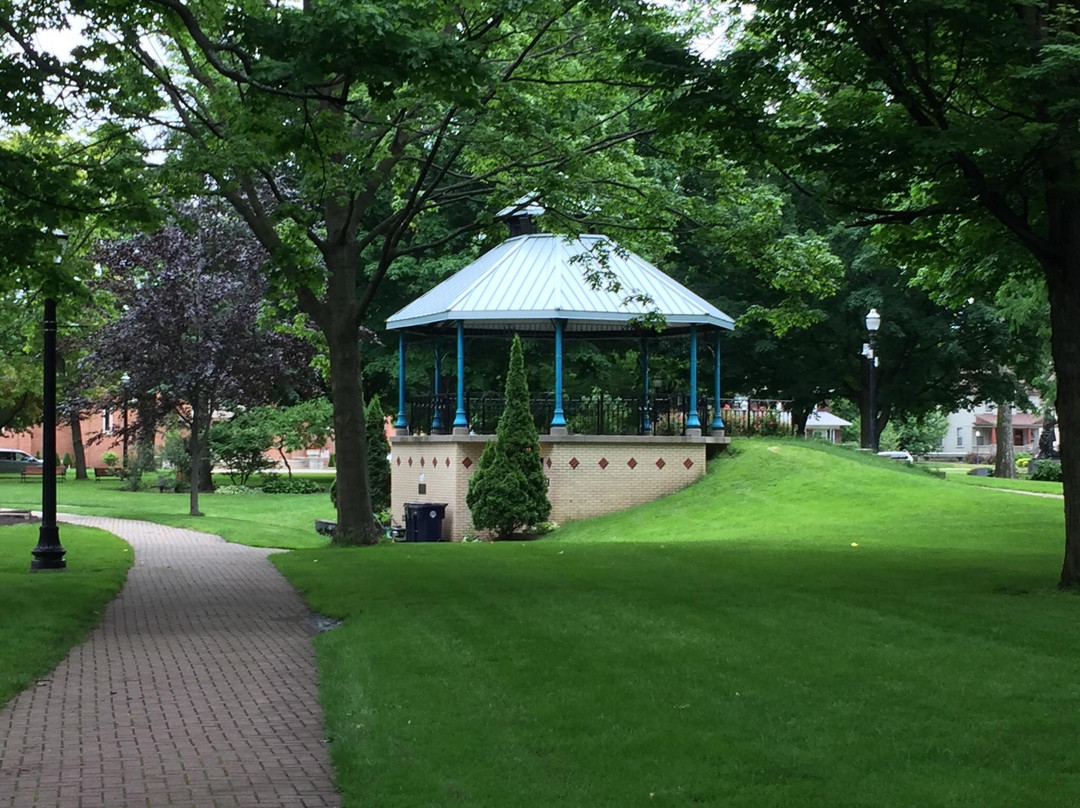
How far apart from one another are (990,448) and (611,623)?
10170cm

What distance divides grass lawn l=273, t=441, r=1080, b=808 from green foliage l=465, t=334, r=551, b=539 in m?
7.73

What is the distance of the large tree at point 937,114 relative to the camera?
10773mm

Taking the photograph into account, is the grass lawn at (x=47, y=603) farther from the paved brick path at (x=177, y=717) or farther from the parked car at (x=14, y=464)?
the parked car at (x=14, y=464)

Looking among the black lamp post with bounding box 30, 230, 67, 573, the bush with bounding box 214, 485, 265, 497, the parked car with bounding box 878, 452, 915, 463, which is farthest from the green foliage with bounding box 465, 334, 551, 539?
the bush with bounding box 214, 485, 265, 497

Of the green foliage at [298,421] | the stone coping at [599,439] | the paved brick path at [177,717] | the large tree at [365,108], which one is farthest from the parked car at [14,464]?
the paved brick path at [177,717]

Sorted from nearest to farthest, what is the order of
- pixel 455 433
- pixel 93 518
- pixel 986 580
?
pixel 986 580
pixel 455 433
pixel 93 518

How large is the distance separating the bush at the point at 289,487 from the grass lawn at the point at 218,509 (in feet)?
5.90

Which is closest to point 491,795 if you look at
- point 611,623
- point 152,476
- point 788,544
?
point 611,623

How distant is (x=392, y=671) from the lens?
845 centimetres

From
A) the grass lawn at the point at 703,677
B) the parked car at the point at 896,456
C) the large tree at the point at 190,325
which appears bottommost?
the grass lawn at the point at 703,677

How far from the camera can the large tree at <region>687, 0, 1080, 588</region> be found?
10773 millimetres

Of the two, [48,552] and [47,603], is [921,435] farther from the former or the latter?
[47,603]

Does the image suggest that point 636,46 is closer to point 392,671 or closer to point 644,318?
point 392,671

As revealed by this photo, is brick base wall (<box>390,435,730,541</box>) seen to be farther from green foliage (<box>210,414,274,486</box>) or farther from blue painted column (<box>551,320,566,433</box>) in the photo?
green foliage (<box>210,414,274,486</box>)
